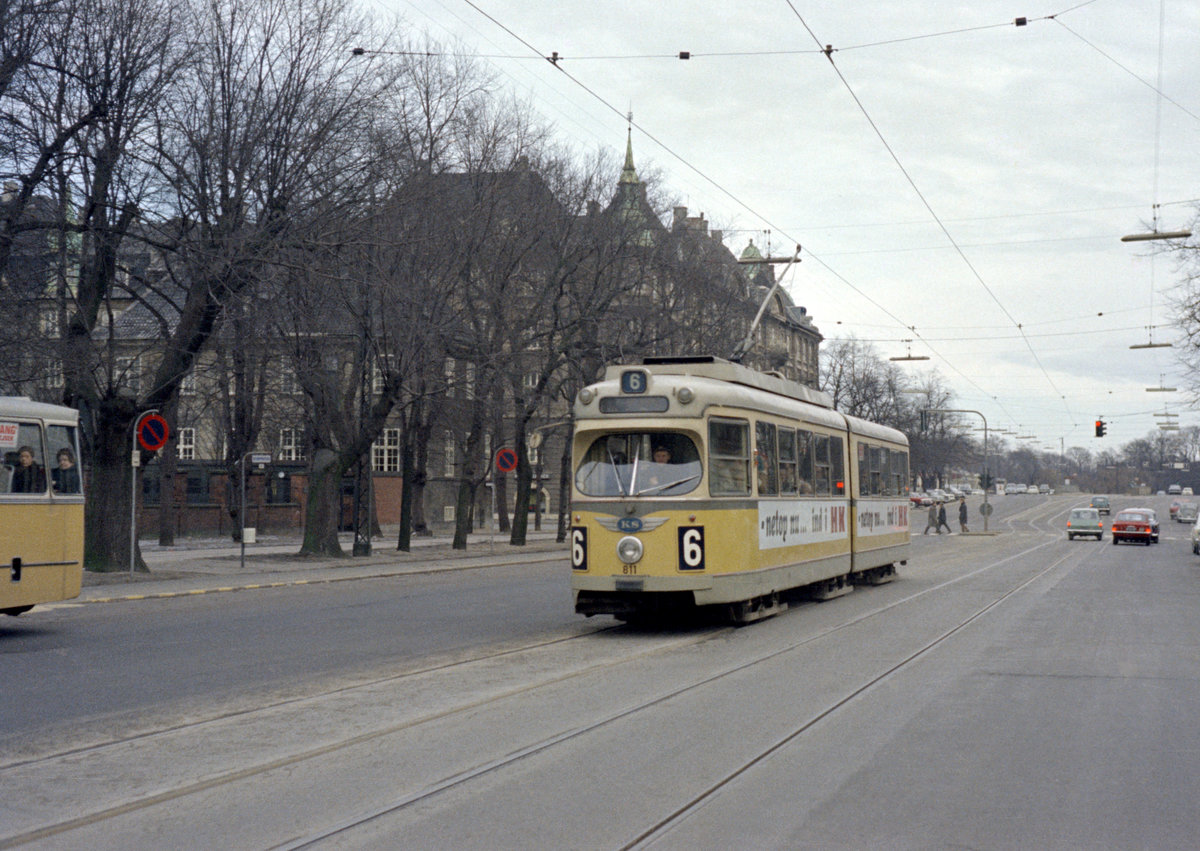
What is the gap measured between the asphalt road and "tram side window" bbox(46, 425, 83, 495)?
70.3 inches

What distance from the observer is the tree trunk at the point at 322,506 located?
32031 mm

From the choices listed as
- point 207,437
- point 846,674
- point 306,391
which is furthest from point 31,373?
point 207,437

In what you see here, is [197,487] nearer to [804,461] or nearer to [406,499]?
[406,499]

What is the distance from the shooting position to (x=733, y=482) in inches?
586

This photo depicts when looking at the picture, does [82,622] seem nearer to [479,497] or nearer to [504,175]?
[504,175]

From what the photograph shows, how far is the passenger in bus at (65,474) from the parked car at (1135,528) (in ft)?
146

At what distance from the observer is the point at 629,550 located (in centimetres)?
1414

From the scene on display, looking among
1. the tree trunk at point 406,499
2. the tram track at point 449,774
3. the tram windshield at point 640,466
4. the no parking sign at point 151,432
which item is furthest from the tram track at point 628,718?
the tree trunk at point 406,499

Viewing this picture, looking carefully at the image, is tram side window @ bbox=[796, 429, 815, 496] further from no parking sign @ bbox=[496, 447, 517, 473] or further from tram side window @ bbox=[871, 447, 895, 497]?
no parking sign @ bbox=[496, 447, 517, 473]

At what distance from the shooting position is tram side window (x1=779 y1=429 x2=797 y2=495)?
16.7m

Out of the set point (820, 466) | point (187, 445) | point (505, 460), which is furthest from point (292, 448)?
point (820, 466)

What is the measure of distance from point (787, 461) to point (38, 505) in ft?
31.3

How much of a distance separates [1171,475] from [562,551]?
138 meters

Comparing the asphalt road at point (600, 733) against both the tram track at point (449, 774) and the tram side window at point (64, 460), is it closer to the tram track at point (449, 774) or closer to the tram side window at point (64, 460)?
the tram track at point (449, 774)
